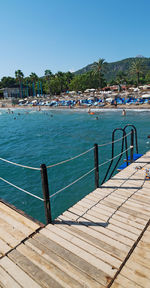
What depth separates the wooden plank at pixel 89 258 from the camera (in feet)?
9.61

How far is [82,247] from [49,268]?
760 millimetres

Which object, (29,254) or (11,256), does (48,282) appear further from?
(11,256)

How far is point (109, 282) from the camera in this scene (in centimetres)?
281

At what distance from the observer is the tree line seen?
70.8 meters

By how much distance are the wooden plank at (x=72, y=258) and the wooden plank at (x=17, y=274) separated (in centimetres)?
64

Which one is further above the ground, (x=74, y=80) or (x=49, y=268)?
(x=74, y=80)

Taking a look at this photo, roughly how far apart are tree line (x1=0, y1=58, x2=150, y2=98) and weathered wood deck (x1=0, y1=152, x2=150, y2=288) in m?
72.2

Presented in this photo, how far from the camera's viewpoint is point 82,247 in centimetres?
351

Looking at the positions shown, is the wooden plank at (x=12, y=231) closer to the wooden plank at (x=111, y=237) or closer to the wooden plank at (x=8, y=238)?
the wooden plank at (x=8, y=238)

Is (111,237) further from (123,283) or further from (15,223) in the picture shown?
(15,223)

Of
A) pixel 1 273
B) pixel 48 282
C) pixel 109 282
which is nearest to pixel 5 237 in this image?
pixel 1 273

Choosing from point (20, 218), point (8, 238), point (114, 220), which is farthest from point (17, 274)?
point (114, 220)

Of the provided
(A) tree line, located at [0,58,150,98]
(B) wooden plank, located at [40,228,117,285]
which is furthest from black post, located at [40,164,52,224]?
(A) tree line, located at [0,58,150,98]

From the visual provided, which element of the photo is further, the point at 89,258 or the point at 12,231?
the point at 12,231
